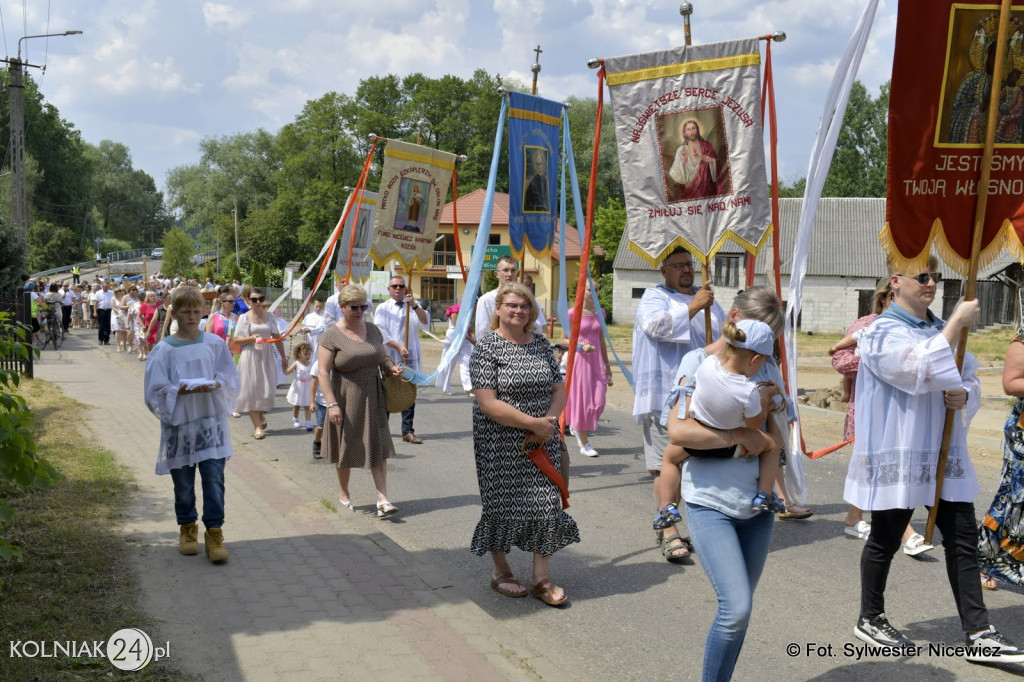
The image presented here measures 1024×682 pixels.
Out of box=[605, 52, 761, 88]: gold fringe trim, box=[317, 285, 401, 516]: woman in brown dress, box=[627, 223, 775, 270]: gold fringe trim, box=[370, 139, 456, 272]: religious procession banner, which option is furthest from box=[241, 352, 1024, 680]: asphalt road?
box=[370, 139, 456, 272]: religious procession banner

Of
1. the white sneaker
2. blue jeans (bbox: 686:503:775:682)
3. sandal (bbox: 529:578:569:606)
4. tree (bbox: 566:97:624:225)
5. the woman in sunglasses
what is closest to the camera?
blue jeans (bbox: 686:503:775:682)

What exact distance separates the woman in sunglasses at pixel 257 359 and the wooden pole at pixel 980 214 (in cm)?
835

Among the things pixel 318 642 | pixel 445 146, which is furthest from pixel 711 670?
pixel 445 146

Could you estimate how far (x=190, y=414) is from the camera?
20.0 ft

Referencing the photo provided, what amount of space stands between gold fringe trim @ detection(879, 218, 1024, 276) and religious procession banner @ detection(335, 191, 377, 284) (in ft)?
30.1

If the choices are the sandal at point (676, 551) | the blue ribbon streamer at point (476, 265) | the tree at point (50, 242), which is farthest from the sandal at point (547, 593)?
the tree at point (50, 242)

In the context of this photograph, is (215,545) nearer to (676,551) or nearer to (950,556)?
(676,551)

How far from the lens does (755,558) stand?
390 cm

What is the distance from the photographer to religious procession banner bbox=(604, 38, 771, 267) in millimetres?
6699

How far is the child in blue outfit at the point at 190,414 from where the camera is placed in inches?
237

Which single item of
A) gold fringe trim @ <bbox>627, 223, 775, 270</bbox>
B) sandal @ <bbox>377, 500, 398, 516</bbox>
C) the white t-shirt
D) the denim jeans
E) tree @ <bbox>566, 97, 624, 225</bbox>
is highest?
tree @ <bbox>566, 97, 624, 225</bbox>

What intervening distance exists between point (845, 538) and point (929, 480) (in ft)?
7.37

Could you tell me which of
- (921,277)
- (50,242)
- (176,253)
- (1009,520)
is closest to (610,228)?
(176,253)

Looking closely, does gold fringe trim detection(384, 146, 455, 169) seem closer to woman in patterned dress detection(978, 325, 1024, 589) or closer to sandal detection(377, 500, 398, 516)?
sandal detection(377, 500, 398, 516)
